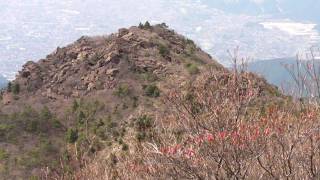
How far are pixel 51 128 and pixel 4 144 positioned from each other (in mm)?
4082

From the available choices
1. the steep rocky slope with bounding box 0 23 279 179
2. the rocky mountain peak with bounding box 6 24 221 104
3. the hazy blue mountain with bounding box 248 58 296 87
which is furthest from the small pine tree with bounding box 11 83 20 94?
the hazy blue mountain with bounding box 248 58 296 87

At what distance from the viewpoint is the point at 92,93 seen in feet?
184

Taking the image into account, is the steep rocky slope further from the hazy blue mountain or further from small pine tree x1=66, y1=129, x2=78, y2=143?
the hazy blue mountain

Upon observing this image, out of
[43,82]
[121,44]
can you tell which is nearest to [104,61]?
[121,44]

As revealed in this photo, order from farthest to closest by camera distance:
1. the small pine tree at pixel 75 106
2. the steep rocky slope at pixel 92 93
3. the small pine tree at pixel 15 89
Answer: the small pine tree at pixel 15 89, the small pine tree at pixel 75 106, the steep rocky slope at pixel 92 93

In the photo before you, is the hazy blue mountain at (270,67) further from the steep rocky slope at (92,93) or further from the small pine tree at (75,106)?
the small pine tree at (75,106)

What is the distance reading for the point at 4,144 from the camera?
1961 inches

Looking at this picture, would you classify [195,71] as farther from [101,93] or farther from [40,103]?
[40,103]

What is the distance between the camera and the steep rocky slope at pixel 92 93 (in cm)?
4612

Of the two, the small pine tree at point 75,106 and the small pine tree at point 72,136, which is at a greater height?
the small pine tree at point 75,106

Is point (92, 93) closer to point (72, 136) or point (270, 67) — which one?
point (72, 136)

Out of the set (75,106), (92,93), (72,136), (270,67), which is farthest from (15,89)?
(270,67)

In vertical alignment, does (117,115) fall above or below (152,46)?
below

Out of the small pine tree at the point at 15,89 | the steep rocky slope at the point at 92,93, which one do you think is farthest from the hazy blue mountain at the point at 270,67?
the small pine tree at the point at 15,89
